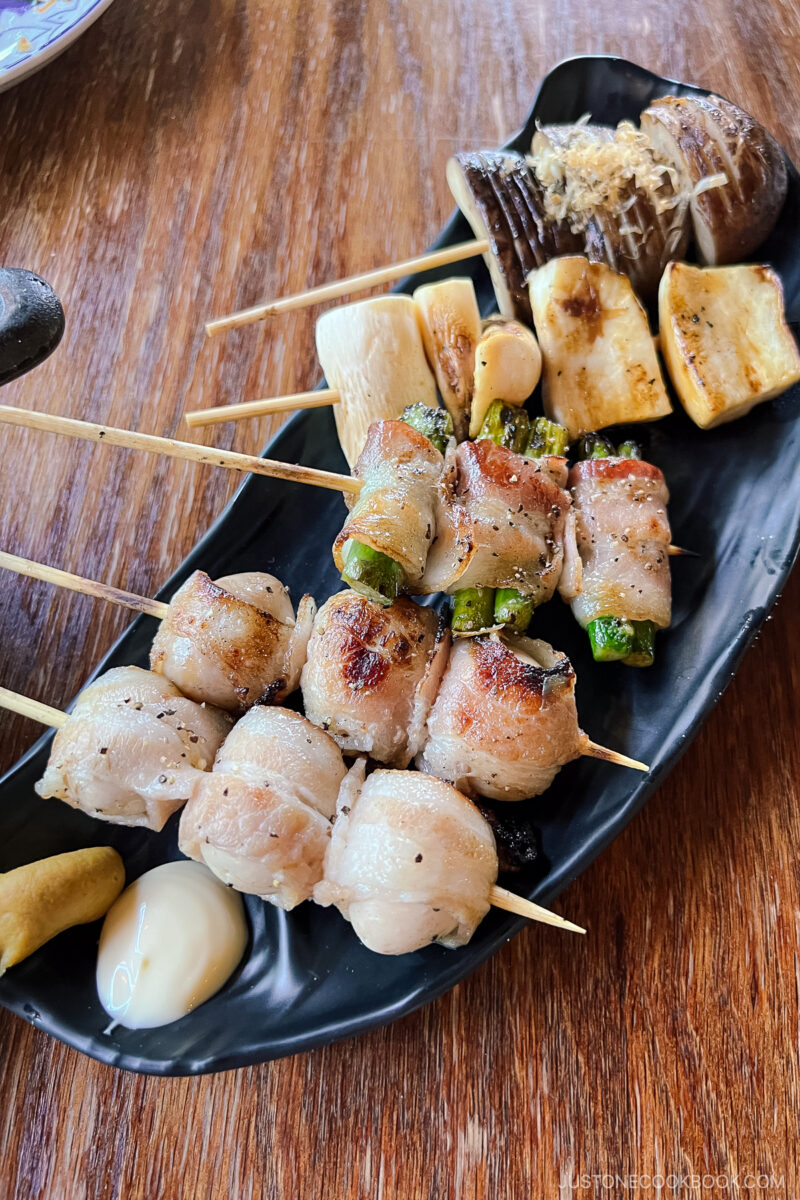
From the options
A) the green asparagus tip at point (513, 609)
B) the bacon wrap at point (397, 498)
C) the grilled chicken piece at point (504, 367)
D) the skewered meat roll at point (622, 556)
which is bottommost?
the skewered meat roll at point (622, 556)

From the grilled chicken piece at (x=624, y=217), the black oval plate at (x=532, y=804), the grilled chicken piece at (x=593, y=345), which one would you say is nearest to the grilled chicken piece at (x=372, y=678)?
the black oval plate at (x=532, y=804)

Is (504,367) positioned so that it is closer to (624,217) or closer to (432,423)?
(432,423)

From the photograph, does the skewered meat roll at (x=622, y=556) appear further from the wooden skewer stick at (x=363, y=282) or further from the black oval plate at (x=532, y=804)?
the wooden skewer stick at (x=363, y=282)

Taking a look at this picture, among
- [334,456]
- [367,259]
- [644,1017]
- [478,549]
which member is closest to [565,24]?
[367,259]

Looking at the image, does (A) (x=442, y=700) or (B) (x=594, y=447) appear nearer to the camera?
(A) (x=442, y=700)

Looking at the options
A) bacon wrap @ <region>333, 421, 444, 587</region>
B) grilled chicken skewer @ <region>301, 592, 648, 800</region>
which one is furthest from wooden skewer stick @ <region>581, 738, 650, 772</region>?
bacon wrap @ <region>333, 421, 444, 587</region>

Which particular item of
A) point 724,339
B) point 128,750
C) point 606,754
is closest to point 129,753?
point 128,750

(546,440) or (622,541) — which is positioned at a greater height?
(546,440)
